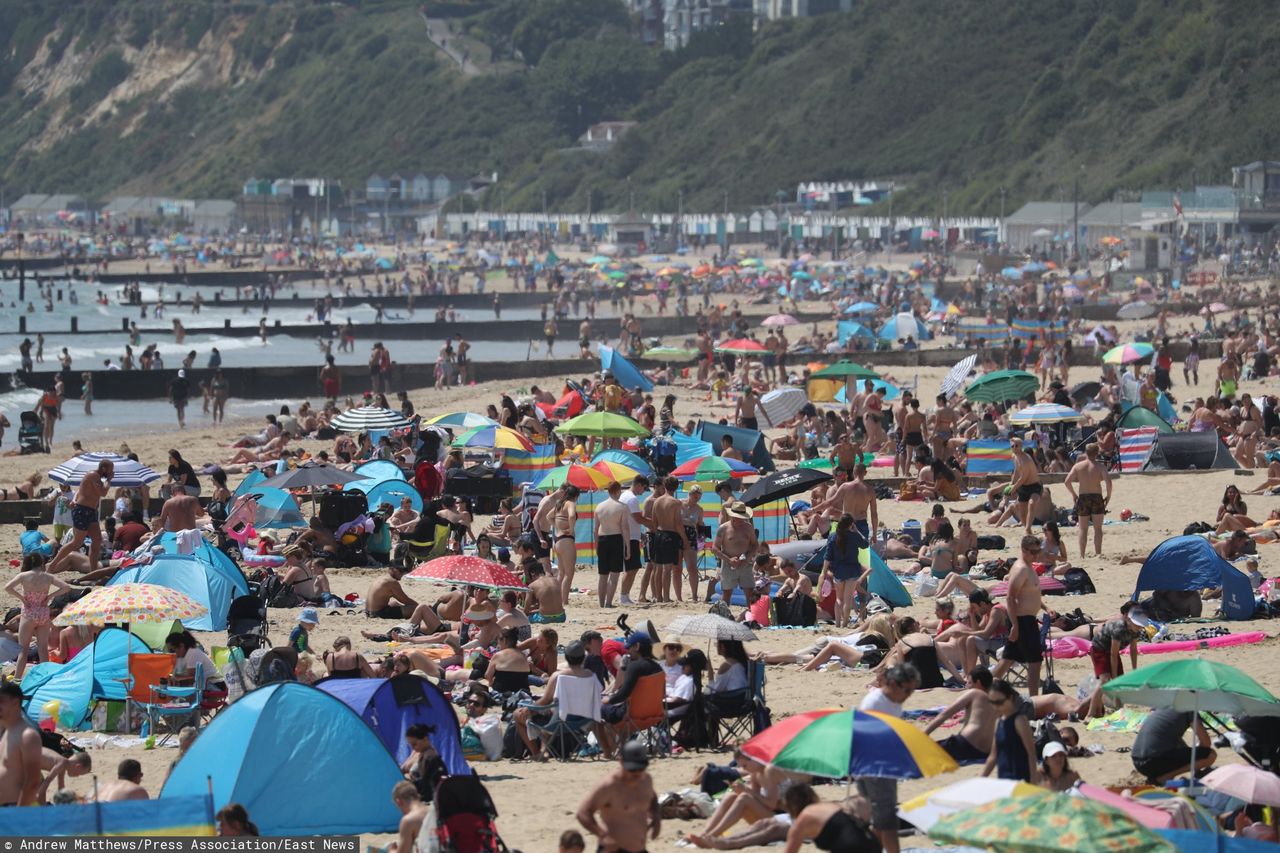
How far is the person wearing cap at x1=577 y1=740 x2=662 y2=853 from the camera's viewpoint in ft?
21.1

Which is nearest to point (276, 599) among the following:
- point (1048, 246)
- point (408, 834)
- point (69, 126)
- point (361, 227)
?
point (408, 834)

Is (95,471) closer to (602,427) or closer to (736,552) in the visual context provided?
(602,427)

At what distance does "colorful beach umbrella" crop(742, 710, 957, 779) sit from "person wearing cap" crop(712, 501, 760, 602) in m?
5.13

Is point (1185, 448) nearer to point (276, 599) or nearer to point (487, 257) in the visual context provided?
point (276, 599)

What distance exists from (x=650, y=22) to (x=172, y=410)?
4578 inches

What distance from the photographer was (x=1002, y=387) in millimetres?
21062

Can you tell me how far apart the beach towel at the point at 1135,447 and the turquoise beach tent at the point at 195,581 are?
32.7 feet

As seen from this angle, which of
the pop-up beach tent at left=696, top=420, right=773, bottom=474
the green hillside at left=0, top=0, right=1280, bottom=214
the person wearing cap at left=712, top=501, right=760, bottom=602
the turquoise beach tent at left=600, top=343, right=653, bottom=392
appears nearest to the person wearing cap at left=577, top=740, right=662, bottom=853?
the person wearing cap at left=712, top=501, right=760, bottom=602

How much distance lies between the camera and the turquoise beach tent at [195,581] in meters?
11.2

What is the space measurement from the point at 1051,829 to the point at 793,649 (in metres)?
5.71

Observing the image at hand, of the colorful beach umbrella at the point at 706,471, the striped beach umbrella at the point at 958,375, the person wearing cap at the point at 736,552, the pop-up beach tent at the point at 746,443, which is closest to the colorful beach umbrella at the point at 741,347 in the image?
the striped beach umbrella at the point at 958,375

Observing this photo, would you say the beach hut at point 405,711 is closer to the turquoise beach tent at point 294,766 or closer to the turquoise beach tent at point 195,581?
the turquoise beach tent at point 294,766

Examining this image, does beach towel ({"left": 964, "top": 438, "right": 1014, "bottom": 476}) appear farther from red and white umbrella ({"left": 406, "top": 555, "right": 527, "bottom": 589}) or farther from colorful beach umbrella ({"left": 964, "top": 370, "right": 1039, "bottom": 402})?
red and white umbrella ({"left": 406, "top": 555, "right": 527, "bottom": 589})

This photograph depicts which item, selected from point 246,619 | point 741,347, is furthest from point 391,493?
point 741,347
